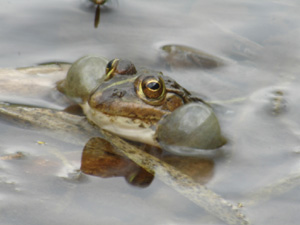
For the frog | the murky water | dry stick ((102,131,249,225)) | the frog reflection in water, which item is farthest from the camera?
the frog reflection in water

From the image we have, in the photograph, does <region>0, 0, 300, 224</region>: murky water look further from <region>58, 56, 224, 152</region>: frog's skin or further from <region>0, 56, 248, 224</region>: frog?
<region>58, 56, 224, 152</region>: frog's skin

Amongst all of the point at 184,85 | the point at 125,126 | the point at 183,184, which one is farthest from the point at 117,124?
the point at 184,85

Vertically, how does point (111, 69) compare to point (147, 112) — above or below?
above

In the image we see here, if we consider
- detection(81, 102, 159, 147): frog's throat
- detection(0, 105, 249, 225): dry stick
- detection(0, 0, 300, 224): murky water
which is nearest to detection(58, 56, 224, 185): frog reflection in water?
detection(81, 102, 159, 147): frog's throat

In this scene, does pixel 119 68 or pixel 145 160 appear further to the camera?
pixel 119 68

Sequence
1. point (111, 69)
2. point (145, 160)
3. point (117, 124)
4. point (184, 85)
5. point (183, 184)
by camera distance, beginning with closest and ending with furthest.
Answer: point (183, 184) → point (145, 160) → point (117, 124) → point (111, 69) → point (184, 85)

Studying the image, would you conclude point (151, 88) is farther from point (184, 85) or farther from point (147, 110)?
point (184, 85)
